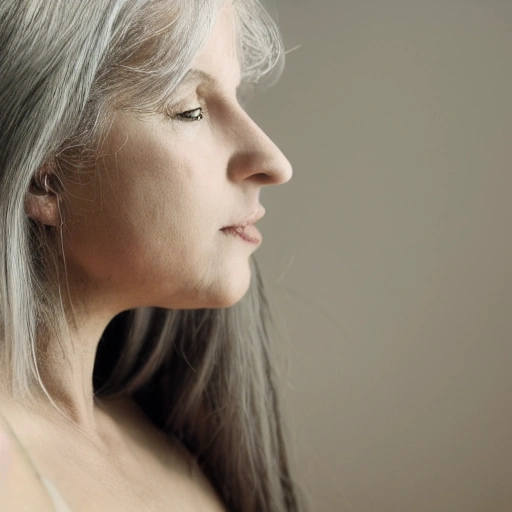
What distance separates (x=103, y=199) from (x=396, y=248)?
0.51 m

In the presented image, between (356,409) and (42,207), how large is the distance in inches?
24.0

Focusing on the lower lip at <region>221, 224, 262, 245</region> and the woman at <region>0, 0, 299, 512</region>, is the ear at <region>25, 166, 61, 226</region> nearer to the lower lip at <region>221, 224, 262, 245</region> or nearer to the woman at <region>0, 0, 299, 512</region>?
the woman at <region>0, 0, 299, 512</region>

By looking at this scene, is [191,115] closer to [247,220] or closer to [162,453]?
[247,220]

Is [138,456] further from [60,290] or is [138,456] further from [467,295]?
[467,295]

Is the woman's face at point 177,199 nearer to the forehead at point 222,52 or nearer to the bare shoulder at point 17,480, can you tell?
the forehead at point 222,52

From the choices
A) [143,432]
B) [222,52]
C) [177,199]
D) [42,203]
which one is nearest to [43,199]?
[42,203]

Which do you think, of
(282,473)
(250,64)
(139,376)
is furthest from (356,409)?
(250,64)

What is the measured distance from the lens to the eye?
764 mm

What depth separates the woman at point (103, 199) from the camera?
695 millimetres

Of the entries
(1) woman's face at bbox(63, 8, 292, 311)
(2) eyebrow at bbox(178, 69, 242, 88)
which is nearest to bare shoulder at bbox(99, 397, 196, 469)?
(1) woman's face at bbox(63, 8, 292, 311)

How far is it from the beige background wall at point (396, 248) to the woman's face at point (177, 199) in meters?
0.33

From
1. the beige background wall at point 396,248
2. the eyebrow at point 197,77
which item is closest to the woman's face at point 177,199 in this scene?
the eyebrow at point 197,77

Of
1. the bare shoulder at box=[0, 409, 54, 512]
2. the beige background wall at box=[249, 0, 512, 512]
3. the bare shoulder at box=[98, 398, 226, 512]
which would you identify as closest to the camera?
the bare shoulder at box=[0, 409, 54, 512]

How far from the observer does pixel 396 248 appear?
1.12m
